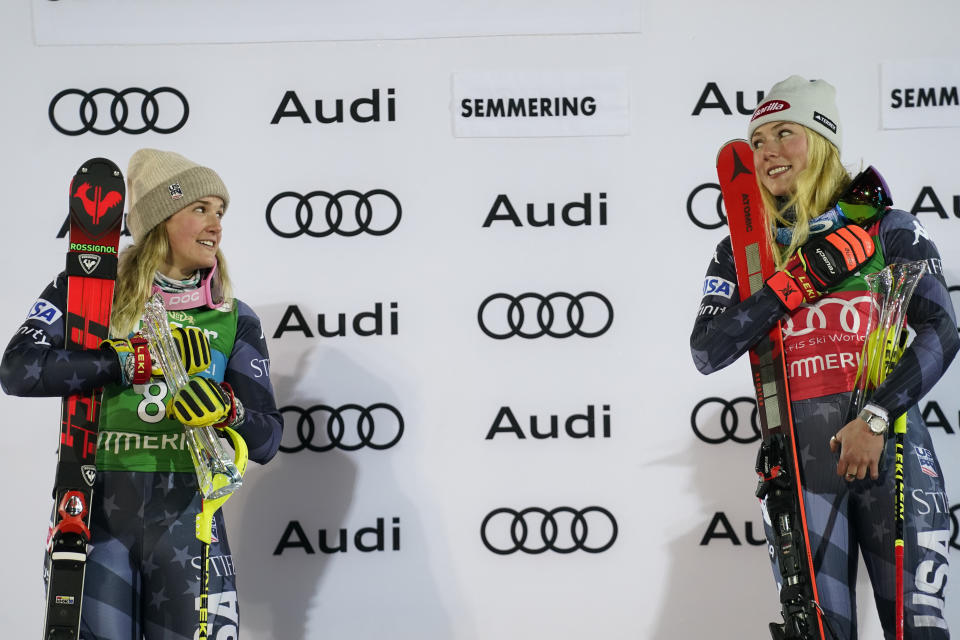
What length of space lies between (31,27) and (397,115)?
1.29 meters

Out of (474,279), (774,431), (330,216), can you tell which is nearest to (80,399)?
(330,216)

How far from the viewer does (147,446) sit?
225 cm

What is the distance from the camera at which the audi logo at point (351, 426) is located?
3.27 m

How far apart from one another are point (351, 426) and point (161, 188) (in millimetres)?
1139

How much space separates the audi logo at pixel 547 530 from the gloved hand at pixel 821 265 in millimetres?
1316

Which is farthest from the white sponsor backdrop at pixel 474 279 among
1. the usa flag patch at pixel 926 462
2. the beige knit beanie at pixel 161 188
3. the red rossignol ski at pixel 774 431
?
the usa flag patch at pixel 926 462

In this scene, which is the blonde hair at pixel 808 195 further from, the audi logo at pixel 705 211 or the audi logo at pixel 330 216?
the audi logo at pixel 330 216

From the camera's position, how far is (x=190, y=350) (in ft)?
7.16

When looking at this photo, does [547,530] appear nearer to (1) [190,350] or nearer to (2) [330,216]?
(2) [330,216]

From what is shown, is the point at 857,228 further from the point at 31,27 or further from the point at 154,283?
the point at 31,27

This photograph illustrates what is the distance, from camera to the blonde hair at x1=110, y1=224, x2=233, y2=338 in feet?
7.55

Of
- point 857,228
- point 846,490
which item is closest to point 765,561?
point 846,490

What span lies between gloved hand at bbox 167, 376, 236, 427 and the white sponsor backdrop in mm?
1154

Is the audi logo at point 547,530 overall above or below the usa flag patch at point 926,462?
below
